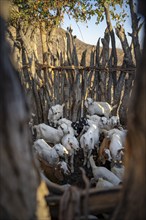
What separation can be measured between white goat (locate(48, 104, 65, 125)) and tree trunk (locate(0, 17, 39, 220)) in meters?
5.66

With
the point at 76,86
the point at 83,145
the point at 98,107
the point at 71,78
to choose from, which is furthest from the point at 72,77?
the point at 83,145

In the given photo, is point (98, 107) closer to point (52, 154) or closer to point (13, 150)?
point (52, 154)

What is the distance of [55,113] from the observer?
7.18m

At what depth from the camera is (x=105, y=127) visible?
22.3ft

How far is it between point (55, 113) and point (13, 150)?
5852mm

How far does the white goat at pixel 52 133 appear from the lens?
6295mm

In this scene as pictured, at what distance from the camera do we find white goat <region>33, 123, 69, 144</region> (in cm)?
630

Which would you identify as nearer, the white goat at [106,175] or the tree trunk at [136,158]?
the tree trunk at [136,158]

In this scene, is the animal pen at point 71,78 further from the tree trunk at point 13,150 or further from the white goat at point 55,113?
the tree trunk at point 13,150

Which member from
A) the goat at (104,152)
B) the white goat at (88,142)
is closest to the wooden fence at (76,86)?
the white goat at (88,142)

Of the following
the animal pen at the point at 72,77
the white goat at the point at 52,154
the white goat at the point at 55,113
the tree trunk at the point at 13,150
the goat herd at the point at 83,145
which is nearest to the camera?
the tree trunk at the point at 13,150

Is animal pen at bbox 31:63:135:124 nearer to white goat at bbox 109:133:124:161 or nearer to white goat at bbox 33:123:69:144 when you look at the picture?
white goat at bbox 33:123:69:144

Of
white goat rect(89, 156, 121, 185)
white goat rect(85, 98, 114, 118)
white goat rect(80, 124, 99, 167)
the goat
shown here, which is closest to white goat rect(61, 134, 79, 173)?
white goat rect(80, 124, 99, 167)

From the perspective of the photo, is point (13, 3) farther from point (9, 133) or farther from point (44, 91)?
point (9, 133)
